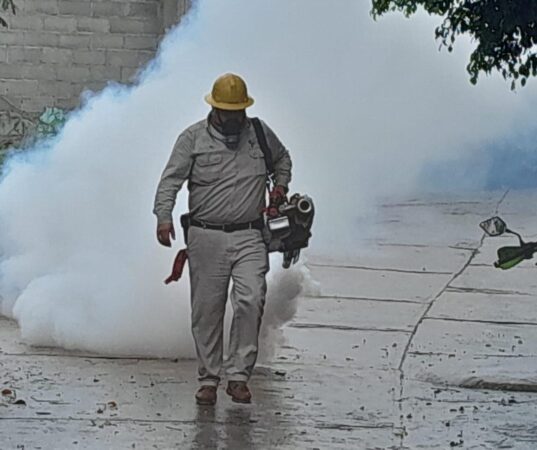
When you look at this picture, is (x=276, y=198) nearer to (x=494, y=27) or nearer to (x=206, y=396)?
(x=206, y=396)

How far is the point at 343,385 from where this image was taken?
30.0 ft

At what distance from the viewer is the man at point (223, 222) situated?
838 cm

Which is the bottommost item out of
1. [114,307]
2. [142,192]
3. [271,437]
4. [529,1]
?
[271,437]

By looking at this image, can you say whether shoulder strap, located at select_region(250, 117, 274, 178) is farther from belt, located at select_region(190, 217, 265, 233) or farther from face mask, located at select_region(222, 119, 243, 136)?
belt, located at select_region(190, 217, 265, 233)

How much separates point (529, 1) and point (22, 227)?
4.91 metres

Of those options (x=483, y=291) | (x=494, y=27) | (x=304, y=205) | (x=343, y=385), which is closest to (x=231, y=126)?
→ (x=304, y=205)

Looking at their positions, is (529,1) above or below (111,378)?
above

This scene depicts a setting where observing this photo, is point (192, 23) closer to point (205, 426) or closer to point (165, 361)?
point (165, 361)

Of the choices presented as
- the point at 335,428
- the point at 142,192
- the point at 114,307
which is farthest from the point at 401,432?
the point at 142,192

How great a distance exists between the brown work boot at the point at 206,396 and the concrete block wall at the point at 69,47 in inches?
357

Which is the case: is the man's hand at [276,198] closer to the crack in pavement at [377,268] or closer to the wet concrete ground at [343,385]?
the wet concrete ground at [343,385]

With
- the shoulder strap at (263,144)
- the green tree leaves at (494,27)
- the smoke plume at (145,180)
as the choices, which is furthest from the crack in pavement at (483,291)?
the green tree leaves at (494,27)

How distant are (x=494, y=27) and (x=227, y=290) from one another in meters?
2.18

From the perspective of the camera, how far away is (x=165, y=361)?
31.6ft
